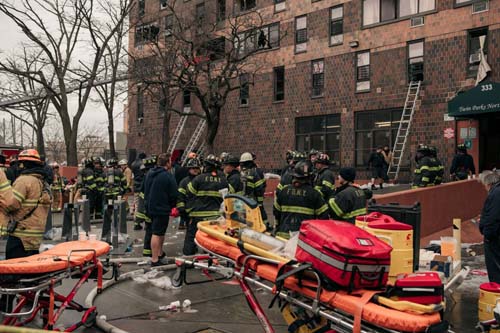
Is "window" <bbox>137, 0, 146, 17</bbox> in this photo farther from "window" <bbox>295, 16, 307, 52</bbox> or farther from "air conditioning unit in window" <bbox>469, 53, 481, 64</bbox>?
"air conditioning unit in window" <bbox>469, 53, 481, 64</bbox>

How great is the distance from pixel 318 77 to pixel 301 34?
2.81m

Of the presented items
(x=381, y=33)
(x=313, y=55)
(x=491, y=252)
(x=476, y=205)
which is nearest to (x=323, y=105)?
(x=313, y=55)

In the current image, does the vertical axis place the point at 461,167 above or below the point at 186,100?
below

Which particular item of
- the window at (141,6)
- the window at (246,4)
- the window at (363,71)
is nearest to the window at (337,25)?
the window at (363,71)

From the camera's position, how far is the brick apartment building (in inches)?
792

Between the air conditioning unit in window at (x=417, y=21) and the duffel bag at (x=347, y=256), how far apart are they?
65.8ft

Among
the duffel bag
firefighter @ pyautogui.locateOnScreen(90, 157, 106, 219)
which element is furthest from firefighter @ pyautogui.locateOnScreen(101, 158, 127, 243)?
the duffel bag

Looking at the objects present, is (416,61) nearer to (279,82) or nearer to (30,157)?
(279,82)

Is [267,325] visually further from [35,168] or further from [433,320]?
[35,168]

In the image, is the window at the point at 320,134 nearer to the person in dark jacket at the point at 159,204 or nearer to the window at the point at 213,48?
the window at the point at 213,48

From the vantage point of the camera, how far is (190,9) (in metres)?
32.2

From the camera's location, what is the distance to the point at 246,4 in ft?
96.3

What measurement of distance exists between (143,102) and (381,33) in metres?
19.2

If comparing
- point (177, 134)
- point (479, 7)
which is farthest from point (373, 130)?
point (177, 134)
